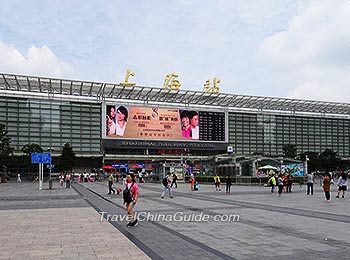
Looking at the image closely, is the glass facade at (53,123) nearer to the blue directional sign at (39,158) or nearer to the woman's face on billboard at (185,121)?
the woman's face on billboard at (185,121)

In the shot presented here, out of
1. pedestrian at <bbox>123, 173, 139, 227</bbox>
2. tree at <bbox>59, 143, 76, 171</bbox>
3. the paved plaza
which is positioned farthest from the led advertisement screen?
pedestrian at <bbox>123, 173, 139, 227</bbox>

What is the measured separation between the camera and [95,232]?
11875 millimetres

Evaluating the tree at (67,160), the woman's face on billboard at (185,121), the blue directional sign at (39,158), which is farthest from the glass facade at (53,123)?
the blue directional sign at (39,158)

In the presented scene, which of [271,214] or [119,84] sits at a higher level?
[119,84]

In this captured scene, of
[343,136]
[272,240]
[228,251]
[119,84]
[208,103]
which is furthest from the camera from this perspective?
[343,136]

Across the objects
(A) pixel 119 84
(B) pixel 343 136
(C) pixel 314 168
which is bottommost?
(C) pixel 314 168

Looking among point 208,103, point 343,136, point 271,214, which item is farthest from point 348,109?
point 271,214

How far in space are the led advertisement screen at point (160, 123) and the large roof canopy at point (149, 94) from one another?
2.88 metres

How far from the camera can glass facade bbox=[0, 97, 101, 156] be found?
3600 inches

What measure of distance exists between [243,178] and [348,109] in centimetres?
6886

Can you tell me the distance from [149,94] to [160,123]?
962cm

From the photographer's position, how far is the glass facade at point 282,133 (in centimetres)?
11159

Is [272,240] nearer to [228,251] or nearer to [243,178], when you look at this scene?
[228,251]

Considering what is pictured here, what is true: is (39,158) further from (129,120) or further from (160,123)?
(160,123)
